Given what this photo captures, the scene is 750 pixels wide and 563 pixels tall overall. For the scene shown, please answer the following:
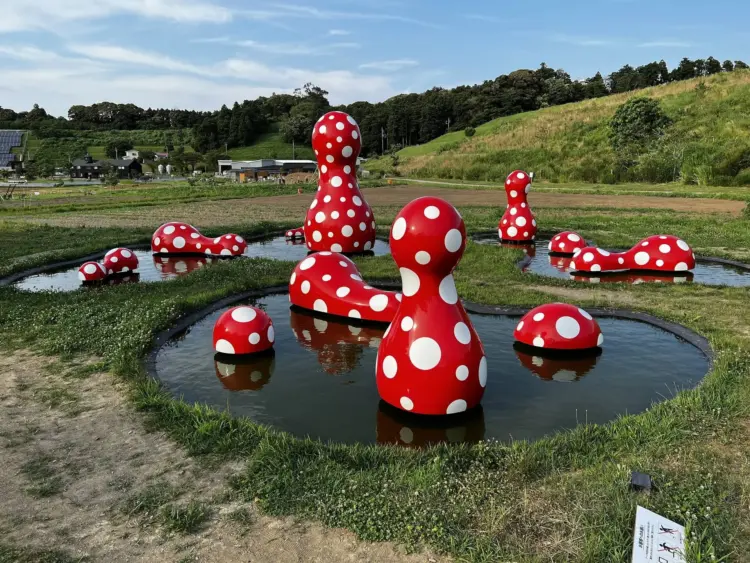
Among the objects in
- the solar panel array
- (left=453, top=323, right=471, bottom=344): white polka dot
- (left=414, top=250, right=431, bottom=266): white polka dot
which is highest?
the solar panel array

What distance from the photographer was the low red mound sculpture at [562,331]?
7637 millimetres

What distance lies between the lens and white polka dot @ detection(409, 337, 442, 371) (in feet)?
18.6

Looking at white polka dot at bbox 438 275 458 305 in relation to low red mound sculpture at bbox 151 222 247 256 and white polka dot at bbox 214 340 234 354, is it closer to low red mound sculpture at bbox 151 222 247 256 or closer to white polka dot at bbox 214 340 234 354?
white polka dot at bbox 214 340 234 354

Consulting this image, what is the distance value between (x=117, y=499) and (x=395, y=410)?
9.07 feet

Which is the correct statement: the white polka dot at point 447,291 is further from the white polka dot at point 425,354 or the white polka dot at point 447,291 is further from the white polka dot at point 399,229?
the white polka dot at point 399,229

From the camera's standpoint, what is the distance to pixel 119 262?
43.4ft

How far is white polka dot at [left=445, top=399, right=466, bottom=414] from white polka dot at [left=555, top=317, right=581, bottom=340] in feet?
8.07

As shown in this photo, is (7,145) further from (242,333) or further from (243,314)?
(242,333)

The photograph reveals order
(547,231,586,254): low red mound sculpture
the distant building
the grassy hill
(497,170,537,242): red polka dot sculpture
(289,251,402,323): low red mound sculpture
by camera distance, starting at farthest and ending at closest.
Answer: the distant building < the grassy hill < (497,170,537,242): red polka dot sculpture < (547,231,586,254): low red mound sculpture < (289,251,402,323): low red mound sculpture

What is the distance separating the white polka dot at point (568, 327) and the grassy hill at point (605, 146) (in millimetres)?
36203

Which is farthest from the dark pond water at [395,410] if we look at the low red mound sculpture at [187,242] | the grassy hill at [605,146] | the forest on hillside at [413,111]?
the forest on hillside at [413,111]

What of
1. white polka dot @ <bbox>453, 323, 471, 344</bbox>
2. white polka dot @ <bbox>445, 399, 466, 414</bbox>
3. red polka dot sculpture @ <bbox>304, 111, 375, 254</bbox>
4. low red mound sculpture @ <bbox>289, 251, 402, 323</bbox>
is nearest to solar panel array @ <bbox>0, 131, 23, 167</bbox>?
red polka dot sculpture @ <bbox>304, 111, 375, 254</bbox>

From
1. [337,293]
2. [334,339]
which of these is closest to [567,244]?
[337,293]

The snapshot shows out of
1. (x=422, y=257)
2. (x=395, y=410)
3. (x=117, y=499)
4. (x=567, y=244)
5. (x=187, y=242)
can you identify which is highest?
(x=422, y=257)
